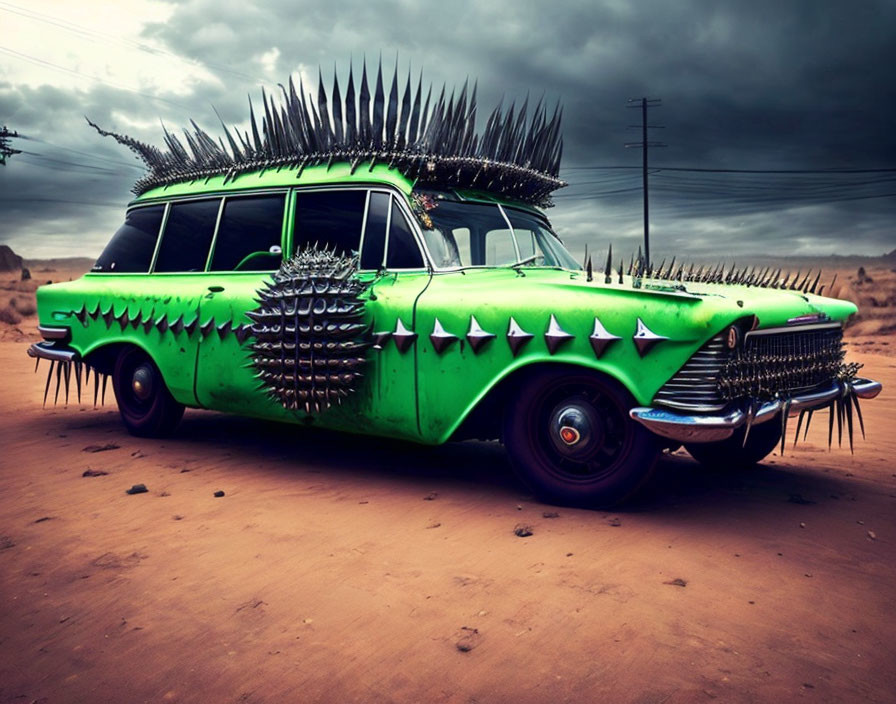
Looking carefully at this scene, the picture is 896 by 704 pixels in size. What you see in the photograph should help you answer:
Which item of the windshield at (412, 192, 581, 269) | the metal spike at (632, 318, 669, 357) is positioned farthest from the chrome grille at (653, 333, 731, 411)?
the windshield at (412, 192, 581, 269)

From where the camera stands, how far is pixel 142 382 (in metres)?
6.48

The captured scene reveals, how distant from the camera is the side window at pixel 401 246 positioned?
486 cm

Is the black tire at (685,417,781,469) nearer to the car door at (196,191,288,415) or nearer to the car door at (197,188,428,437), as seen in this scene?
the car door at (197,188,428,437)

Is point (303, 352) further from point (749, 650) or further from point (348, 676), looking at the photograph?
point (749, 650)

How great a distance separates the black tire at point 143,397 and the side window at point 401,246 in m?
2.57

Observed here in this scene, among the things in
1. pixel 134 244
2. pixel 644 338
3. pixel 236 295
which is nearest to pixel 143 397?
pixel 134 244

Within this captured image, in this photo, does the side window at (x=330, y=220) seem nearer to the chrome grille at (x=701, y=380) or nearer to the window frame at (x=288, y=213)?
the window frame at (x=288, y=213)

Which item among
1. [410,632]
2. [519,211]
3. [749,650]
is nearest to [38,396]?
[519,211]

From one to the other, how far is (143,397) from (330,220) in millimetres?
2506

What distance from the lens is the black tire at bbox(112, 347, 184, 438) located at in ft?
21.1

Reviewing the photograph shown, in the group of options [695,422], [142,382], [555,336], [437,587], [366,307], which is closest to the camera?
[437,587]

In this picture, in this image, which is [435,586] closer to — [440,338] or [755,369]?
[440,338]

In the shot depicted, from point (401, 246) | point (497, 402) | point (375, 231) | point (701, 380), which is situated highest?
point (375, 231)

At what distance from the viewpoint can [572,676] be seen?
2510mm
